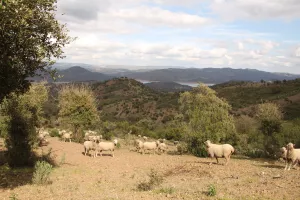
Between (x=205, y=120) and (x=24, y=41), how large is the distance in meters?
16.9

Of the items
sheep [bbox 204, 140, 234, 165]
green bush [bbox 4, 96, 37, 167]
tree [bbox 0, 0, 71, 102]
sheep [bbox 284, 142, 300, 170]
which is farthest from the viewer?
sheep [bbox 204, 140, 234, 165]

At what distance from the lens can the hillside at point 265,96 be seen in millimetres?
67994

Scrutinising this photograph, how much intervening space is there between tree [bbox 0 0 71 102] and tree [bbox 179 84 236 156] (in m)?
15.1

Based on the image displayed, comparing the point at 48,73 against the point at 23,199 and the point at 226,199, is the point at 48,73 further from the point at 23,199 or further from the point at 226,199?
the point at 226,199

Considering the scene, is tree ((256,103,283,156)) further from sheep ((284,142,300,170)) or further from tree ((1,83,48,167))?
tree ((1,83,48,167))

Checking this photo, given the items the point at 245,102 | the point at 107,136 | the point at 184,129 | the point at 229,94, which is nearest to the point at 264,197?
the point at 184,129

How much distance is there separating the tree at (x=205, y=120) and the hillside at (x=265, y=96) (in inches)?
1593

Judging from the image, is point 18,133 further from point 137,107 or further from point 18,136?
point 137,107

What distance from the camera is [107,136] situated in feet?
116

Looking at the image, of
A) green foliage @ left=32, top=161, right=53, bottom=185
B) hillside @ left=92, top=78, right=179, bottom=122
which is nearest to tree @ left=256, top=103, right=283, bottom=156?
green foliage @ left=32, top=161, right=53, bottom=185

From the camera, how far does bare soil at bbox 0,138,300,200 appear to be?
32.4ft

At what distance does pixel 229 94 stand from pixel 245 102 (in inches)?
529

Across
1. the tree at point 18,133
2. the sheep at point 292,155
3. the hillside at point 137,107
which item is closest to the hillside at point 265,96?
the hillside at point 137,107

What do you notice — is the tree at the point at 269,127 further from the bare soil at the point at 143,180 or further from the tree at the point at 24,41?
the tree at the point at 24,41
